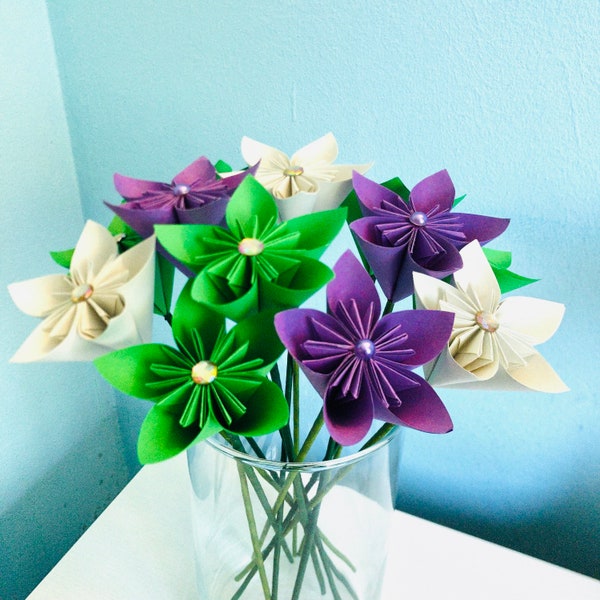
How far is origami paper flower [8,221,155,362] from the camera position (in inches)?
12.5

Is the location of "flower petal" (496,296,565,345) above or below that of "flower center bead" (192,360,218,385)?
above

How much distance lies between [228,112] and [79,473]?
1.75 ft

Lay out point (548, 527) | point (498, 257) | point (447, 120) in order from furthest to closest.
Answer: point (548, 527)
point (447, 120)
point (498, 257)

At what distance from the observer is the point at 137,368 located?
0.33 metres

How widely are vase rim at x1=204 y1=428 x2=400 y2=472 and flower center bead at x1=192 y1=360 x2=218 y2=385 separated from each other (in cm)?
8

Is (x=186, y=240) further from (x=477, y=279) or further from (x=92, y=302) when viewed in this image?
(x=477, y=279)

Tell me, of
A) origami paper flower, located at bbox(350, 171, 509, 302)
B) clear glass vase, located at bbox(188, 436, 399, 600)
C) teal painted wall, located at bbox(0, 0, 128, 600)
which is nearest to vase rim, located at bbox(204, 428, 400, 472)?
clear glass vase, located at bbox(188, 436, 399, 600)

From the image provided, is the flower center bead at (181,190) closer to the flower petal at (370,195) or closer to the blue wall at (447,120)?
the flower petal at (370,195)

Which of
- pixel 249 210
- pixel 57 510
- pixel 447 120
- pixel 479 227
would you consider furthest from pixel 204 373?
pixel 57 510

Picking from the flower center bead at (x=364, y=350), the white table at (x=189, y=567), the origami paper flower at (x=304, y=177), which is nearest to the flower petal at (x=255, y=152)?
the origami paper flower at (x=304, y=177)

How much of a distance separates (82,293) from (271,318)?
4.3 inches

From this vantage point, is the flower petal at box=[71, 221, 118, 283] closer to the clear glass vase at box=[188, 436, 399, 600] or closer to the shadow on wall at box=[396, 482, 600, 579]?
the clear glass vase at box=[188, 436, 399, 600]

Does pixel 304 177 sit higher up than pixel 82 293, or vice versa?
pixel 304 177

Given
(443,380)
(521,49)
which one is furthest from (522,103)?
(443,380)
